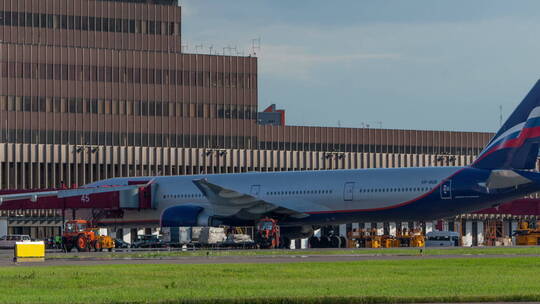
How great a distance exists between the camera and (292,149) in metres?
118

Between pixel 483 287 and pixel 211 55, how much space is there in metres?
84.2

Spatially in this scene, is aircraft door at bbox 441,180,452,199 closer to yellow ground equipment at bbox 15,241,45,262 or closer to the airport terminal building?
yellow ground equipment at bbox 15,241,45,262

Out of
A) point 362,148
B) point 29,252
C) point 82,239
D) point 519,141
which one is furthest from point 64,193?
point 362,148

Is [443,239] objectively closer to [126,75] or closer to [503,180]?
[503,180]

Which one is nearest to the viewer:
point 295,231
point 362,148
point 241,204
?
point 241,204

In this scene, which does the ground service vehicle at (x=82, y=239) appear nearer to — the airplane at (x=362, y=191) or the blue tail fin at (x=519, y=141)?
the airplane at (x=362, y=191)

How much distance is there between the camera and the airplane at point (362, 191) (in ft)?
205

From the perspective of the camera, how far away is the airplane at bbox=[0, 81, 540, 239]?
62562 mm

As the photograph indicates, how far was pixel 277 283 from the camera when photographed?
1171 inches

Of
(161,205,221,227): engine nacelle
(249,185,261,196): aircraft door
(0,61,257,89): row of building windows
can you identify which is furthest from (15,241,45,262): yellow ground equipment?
(0,61,257,89): row of building windows

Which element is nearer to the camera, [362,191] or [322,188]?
[362,191]

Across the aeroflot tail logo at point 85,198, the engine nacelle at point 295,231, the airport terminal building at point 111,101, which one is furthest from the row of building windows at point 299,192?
the airport terminal building at point 111,101

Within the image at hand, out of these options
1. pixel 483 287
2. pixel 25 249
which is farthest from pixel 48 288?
pixel 25 249

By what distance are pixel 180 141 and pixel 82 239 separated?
155 ft
